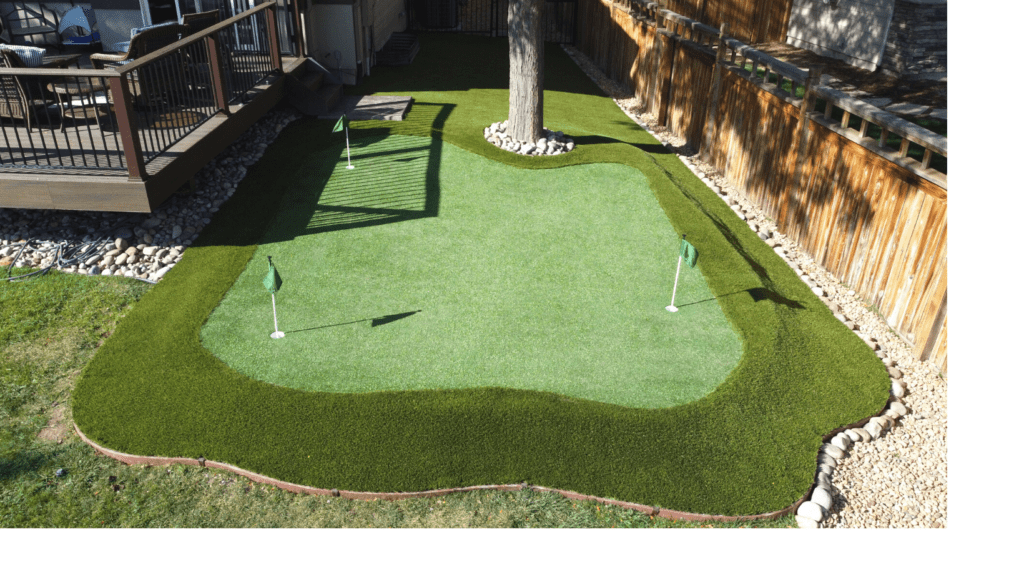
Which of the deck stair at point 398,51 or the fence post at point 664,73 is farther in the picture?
the deck stair at point 398,51

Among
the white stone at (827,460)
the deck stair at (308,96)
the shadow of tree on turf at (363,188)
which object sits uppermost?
the deck stair at (308,96)

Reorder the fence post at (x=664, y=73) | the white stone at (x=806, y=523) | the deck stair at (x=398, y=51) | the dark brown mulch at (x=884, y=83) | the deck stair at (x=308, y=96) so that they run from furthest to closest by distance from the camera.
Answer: the deck stair at (x=398, y=51), the fence post at (x=664, y=73), the dark brown mulch at (x=884, y=83), the deck stair at (x=308, y=96), the white stone at (x=806, y=523)

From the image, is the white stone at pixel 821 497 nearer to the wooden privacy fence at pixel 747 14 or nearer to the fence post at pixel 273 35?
the fence post at pixel 273 35

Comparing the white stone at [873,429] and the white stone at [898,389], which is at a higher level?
the white stone at [898,389]

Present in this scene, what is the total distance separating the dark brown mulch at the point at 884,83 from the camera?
11.2m

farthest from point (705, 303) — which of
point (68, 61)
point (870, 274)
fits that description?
point (68, 61)

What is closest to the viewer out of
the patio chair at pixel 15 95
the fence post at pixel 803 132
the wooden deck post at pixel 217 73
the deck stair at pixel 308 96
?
the patio chair at pixel 15 95

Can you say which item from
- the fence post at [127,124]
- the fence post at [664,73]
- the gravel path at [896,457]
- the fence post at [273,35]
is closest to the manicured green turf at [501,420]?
the gravel path at [896,457]

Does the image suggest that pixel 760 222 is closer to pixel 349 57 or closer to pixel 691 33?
pixel 691 33

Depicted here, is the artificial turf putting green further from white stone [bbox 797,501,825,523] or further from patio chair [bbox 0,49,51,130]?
patio chair [bbox 0,49,51,130]

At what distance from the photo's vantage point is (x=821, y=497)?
4.50 meters

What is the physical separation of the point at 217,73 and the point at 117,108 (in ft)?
7.59

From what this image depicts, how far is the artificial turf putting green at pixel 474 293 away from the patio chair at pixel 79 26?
4908mm

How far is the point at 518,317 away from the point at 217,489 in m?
2.94
